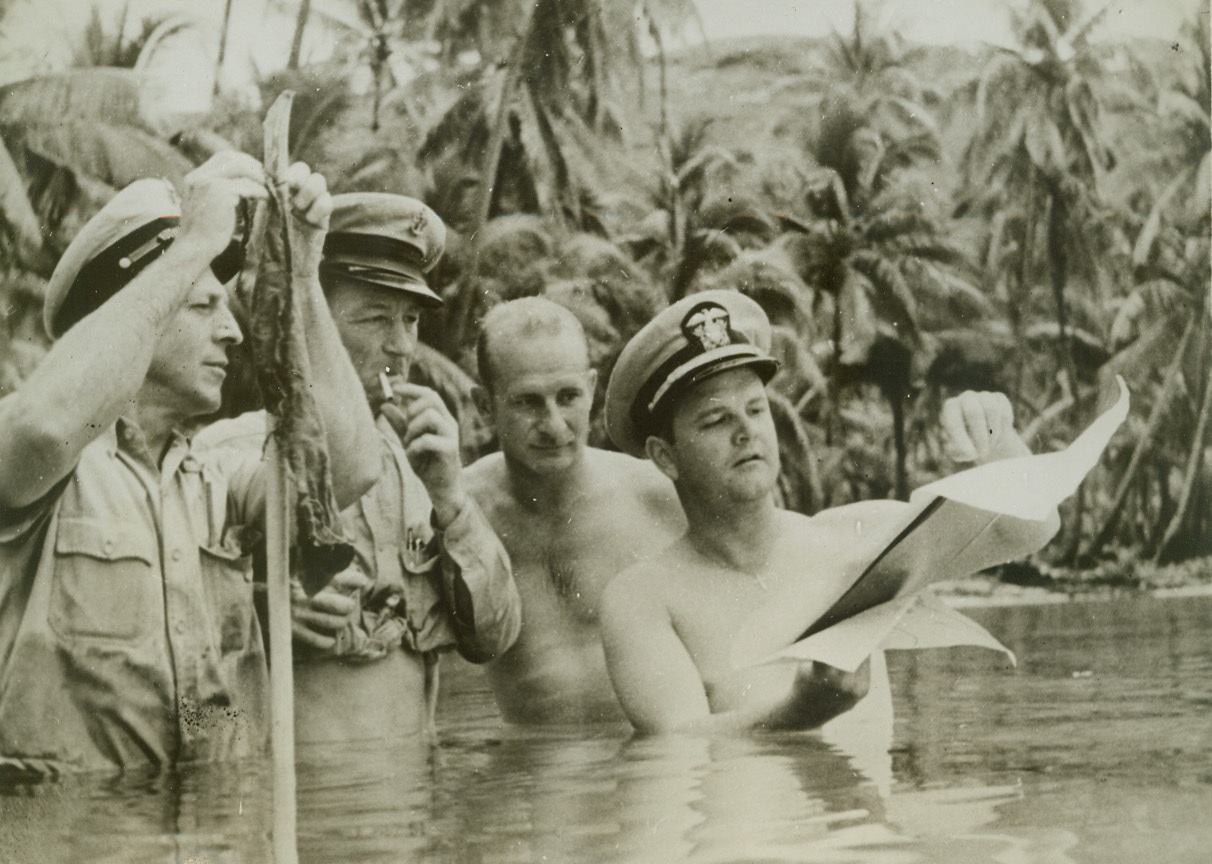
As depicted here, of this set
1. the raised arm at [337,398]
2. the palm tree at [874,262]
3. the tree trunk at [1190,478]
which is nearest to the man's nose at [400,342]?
the raised arm at [337,398]

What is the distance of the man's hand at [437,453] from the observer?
559cm

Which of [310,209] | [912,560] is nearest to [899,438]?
[912,560]

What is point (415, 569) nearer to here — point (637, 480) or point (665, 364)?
point (637, 480)

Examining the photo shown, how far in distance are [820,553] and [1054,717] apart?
0.99 metres

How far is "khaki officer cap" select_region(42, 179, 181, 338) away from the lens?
5648 millimetres

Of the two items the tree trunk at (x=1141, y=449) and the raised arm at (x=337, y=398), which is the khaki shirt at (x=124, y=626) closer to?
the raised arm at (x=337, y=398)

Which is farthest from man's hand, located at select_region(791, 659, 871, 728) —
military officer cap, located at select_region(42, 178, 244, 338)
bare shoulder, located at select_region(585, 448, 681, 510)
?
military officer cap, located at select_region(42, 178, 244, 338)

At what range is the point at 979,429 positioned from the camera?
5809 mm

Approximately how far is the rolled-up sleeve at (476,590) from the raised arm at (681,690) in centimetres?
37

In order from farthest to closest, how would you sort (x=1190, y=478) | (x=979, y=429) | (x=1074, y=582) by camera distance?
(x=1190, y=478)
(x=1074, y=582)
(x=979, y=429)

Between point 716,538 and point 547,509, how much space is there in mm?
600

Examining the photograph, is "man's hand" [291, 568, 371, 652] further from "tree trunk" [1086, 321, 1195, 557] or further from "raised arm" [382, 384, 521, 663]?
"tree trunk" [1086, 321, 1195, 557]

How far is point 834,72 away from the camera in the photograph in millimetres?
5875

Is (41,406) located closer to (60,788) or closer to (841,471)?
(60,788)
